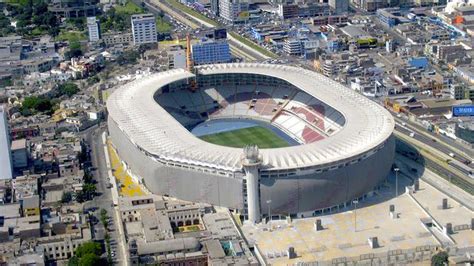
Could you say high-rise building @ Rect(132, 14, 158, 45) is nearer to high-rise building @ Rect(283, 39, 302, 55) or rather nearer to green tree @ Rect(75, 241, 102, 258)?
high-rise building @ Rect(283, 39, 302, 55)

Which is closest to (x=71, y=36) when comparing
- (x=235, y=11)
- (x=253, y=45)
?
(x=235, y=11)

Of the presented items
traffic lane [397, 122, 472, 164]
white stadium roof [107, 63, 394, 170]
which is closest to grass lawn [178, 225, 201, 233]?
white stadium roof [107, 63, 394, 170]

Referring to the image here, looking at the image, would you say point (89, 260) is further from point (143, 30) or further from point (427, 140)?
point (143, 30)

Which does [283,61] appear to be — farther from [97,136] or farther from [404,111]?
[97,136]

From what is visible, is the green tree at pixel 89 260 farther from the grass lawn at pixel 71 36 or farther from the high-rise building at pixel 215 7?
the high-rise building at pixel 215 7

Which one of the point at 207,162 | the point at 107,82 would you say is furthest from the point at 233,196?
the point at 107,82
